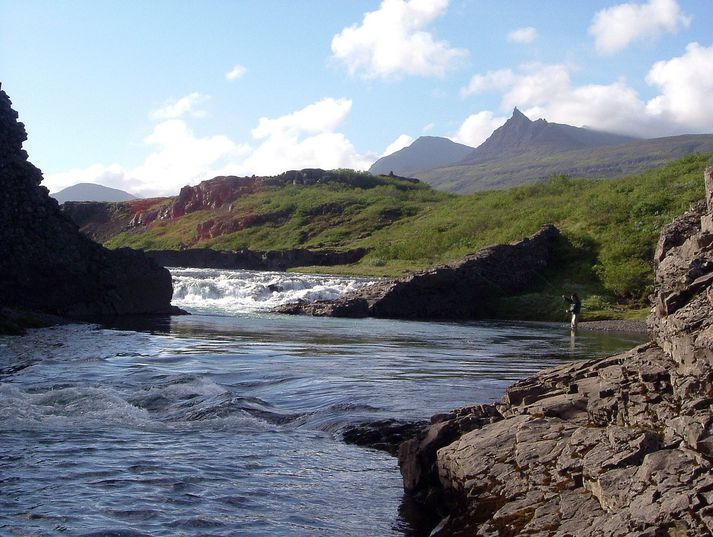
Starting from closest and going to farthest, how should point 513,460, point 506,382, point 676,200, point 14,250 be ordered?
1. point 513,460
2. point 506,382
3. point 14,250
4. point 676,200

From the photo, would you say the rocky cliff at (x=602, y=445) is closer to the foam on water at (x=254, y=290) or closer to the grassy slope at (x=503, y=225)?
the grassy slope at (x=503, y=225)

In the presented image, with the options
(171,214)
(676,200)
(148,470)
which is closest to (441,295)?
(676,200)

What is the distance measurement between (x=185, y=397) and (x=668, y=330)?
990 cm

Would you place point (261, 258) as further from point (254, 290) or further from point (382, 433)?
point (382, 433)

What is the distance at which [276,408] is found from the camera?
15.2m

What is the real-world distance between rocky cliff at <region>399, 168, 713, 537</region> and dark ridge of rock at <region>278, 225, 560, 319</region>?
113 feet

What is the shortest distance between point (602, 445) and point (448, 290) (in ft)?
132

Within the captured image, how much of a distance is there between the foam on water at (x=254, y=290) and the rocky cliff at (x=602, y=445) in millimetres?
42159

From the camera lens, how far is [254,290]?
54875mm

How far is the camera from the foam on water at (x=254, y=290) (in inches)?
2099

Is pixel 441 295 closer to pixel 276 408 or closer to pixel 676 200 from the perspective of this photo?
pixel 676 200

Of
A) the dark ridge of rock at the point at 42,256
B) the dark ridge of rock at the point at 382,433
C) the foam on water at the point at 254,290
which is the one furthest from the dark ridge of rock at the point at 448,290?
the dark ridge of rock at the point at 382,433

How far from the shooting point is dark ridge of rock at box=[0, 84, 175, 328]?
33.6m

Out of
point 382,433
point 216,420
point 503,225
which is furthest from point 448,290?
point 382,433
